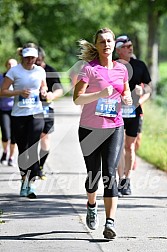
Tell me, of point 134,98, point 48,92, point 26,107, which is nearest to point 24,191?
point 26,107

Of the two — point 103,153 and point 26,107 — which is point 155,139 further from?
point 103,153

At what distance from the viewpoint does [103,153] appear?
26.0 feet

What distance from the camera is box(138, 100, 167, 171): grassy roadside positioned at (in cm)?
1430

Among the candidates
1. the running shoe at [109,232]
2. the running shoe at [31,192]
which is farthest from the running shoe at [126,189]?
the running shoe at [109,232]

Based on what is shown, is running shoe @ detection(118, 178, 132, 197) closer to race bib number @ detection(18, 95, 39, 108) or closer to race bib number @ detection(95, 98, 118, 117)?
race bib number @ detection(18, 95, 39, 108)

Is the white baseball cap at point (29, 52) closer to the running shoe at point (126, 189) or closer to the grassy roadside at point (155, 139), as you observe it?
the running shoe at point (126, 189)

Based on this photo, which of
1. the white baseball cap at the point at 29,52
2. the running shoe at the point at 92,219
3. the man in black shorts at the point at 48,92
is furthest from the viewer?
the man in black shorts at the point at 48,92

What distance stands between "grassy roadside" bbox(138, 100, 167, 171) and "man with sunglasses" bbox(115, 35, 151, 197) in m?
2.52

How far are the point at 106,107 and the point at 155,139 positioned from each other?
912 centimetres

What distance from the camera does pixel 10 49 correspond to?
1852 inches

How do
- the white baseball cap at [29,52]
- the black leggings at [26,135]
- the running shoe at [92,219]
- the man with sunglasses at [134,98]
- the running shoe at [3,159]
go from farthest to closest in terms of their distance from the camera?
the running shoe at [3,159] → the man with sunglasses at [134,98] → the black leggings at [26,135] → the white baseball cap at [29,52] → the running shoe at [92,219]

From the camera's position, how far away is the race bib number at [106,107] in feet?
25.9

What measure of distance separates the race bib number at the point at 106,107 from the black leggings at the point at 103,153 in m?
0.16

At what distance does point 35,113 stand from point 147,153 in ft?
17.4
